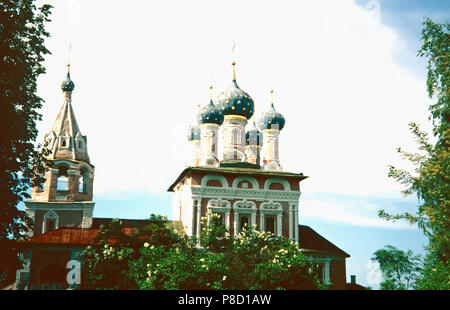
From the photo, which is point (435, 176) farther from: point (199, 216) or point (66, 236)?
point (66, 236)

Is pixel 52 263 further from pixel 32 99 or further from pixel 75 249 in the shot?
pixel 32 99

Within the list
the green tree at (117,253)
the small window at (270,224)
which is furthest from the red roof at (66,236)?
the small window at (270,224)

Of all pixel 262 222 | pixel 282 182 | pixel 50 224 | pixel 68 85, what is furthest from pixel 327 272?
pixel 68 85

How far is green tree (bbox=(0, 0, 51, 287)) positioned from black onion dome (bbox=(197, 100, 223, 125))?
1446 centimetres

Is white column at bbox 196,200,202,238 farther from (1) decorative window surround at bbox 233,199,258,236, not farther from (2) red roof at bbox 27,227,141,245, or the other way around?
(2) red roof at bbox 27,227,141,245

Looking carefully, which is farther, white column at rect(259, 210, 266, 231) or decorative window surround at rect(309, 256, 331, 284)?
decorative window surround at rect(309, 256, 331, 284)

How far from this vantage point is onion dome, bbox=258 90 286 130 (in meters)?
28.8

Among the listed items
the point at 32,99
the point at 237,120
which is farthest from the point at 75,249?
the point at 237,120

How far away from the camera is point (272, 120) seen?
2888 centimetres

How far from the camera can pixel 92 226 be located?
22.6 meters

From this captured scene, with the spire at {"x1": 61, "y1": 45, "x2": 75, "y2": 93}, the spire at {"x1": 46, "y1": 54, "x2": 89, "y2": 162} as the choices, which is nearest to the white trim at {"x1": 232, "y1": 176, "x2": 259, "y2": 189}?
the spire at {"x1": 46, "y1": 54, "x2": 89, "y2": 162}

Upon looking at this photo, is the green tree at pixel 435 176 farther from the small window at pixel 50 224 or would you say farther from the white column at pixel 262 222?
the small window at pixel 50 224
